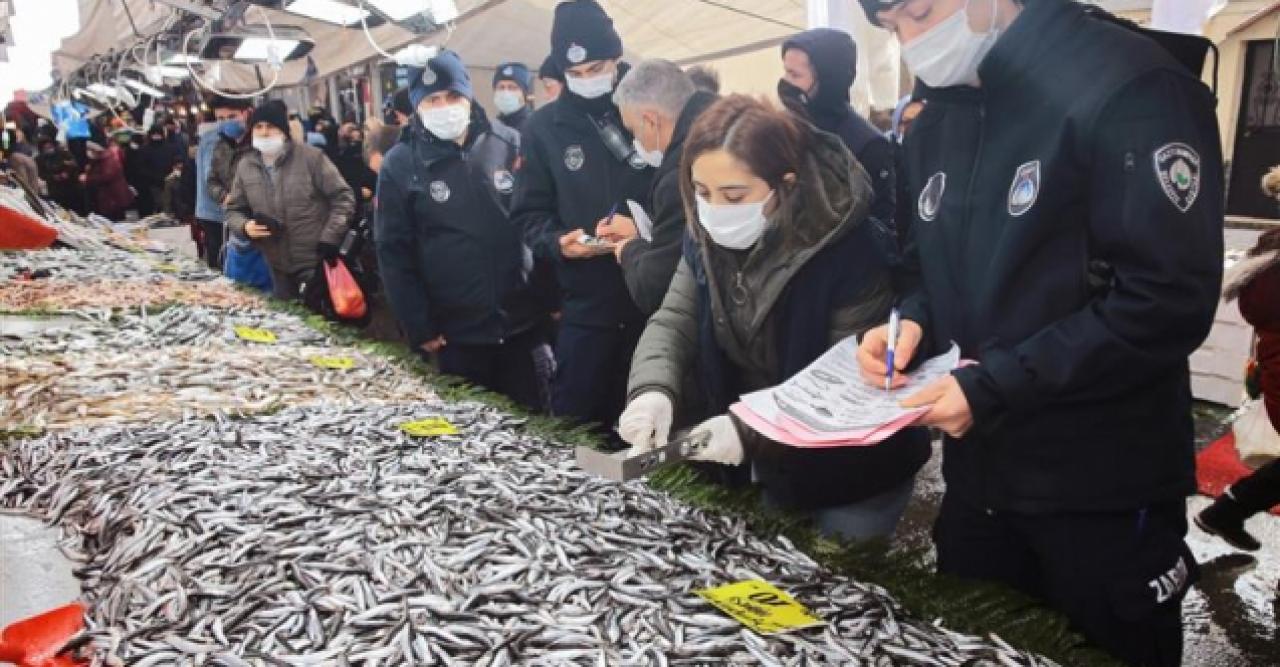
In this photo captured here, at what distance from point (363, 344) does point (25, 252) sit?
13.7 feet

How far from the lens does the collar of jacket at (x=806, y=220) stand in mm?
2328

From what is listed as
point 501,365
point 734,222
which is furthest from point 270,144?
point 734,222

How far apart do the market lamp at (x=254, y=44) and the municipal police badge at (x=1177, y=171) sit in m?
7.69

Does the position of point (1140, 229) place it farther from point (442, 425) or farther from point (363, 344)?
point (363, 344)

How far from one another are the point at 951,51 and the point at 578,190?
2.27 metres

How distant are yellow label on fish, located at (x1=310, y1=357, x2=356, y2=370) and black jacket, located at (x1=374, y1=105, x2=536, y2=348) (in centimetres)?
83

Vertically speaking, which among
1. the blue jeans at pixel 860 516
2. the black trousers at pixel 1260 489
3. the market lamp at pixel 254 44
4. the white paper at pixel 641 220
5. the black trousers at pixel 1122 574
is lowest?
the black trousers at pixel 1260 489

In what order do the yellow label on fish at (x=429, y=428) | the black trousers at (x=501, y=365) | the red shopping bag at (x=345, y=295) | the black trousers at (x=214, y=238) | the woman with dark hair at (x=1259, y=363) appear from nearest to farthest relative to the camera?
the yellow label on fish at (x=429, y=428), the woman with dark hair at (x=1259, y=363), the black trousers at (x=501, y=365), the red shopping bag at (x=345, y=295), the black trousers at (x=214, y=238)

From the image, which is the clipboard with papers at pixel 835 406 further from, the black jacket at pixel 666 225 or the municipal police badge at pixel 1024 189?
the black jacket at pixel 666 225

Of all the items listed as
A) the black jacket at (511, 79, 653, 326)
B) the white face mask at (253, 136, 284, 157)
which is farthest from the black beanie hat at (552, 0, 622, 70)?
the white face mask at (253, 136, 284, 157)

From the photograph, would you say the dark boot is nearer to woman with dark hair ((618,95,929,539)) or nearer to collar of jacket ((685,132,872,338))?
woman with dark hair ((618,95,929,539))

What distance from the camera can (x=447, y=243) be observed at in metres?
4.45

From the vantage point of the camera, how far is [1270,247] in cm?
293

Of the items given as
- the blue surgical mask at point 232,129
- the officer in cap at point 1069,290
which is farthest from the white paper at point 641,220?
the blue surgical mask at point 232,129
